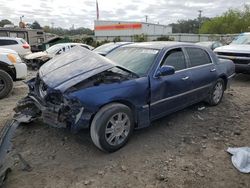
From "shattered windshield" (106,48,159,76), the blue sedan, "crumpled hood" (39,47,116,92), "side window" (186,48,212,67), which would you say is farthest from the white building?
"crumpled hood" (39,47,116,92)

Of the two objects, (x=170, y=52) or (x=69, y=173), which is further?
(x=170, y=52)

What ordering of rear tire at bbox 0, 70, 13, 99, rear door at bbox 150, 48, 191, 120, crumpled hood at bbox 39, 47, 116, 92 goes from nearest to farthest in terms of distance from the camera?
crumpled hood at bbox 39, 47, 116, 92 → rear door at bbox 150, 48, 191, 120 → rear tire at bbox 0, 70, 13, 99

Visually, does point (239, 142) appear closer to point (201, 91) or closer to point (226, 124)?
point (226, 124)

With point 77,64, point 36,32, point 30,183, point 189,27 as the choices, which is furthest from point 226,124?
point 189,27

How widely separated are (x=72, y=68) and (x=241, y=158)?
2794 mm

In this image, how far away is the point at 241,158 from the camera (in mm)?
3795

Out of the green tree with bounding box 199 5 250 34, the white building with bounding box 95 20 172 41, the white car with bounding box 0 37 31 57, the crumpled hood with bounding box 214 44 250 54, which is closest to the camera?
the crumpled hood with bounding box 214 44 250 54

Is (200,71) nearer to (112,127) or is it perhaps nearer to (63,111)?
(112,127)

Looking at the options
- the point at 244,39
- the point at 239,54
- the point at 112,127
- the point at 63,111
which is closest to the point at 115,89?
the point at 112,127

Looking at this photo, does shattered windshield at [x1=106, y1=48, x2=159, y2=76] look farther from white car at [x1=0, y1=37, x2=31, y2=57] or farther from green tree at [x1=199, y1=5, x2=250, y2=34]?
green tree at [x1=199, y1=5, x2=250, y2=34]

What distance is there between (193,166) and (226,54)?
23.4 ft

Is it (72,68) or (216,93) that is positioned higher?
(72,68)

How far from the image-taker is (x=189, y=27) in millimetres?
88312

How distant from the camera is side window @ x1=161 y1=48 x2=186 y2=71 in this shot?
4812 millimetres
